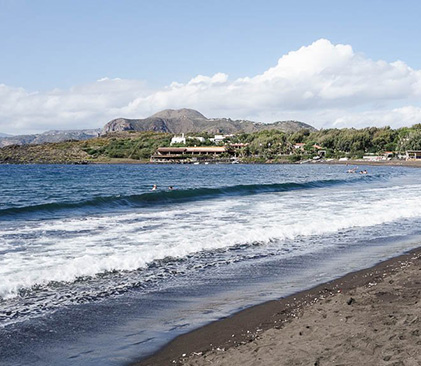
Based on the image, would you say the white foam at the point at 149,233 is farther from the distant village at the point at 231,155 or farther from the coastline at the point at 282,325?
the distant village at the point at 231,155

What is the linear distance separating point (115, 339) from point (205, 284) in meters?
3.32

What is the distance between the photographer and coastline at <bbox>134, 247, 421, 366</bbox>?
5824 millimetres

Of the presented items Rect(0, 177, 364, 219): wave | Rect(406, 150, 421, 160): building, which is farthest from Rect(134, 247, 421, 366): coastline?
Rect(406, 150, 421, 160): building

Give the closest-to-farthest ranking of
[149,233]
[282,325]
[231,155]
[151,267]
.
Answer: [282,325] → [151,267] → [149,233] → [231,155]

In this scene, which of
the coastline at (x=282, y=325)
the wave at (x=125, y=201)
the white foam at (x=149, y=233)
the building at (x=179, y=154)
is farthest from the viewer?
the building at (x=179, y=154)

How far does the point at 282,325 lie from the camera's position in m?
6.96

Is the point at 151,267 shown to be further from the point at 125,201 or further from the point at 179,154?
the point at 179,154

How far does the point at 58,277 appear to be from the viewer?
34.1 ft

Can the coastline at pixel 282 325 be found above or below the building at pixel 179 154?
below

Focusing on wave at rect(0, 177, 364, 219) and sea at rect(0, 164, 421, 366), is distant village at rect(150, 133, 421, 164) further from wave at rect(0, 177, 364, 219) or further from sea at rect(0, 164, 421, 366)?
sea at rect(0, 164, 421, 366)

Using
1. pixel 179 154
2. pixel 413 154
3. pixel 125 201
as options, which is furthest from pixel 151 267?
pixel 179 154

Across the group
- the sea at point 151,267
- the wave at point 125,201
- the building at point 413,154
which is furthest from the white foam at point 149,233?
the building at point 413,154

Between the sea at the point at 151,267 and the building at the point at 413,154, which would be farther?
the building at the point at 413,154

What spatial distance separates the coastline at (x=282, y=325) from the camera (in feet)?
19.1
